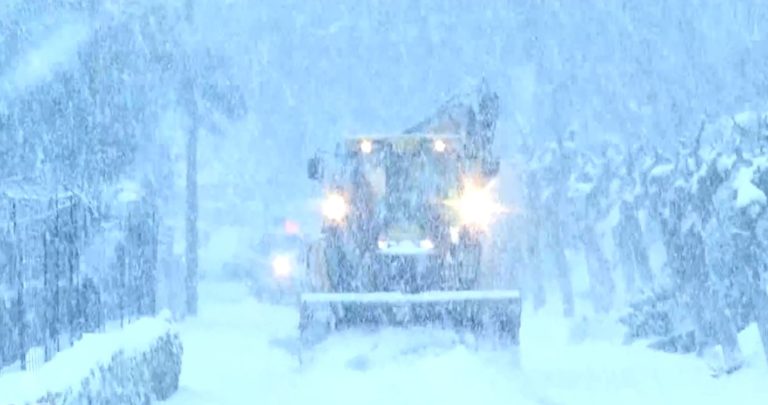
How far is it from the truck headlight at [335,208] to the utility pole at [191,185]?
11940 mm

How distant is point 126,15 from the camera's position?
22.5 meters

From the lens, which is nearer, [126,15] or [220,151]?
[126,15]

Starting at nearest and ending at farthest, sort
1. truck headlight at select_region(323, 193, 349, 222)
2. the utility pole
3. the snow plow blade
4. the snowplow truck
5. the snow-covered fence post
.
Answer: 1. the snow-covered fence post
2. the snow plow blade
3. the snowplow truck
4. truck headlight at select_region(323, 193, 349, 222)
5. the utility pole

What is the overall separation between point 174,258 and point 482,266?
17584mm

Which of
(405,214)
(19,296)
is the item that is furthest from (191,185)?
(19,296)

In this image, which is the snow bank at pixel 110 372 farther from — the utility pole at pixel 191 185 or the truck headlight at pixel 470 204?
the utility pole at pixel 191 185

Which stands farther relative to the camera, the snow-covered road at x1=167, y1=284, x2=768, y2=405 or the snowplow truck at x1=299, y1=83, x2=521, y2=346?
the snowplow truck at x1=299, y1=83, x2=521, y2=346

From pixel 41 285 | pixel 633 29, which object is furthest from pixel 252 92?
pixel 41 285

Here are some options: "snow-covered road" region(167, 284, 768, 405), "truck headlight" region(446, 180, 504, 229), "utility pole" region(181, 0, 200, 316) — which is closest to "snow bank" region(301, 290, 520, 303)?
"snow-covered road" region(167, 284, 768, 405)

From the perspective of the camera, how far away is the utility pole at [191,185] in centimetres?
2644

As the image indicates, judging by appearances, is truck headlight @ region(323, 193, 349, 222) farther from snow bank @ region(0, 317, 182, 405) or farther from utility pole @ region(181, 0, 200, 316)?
utility pole @ region(181, 0, 200, 316)

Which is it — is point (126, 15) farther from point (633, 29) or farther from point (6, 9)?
point (633, 29)

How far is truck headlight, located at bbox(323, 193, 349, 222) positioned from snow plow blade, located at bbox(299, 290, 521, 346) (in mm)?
1979

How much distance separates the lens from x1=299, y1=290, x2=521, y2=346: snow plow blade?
13148 millimetres
